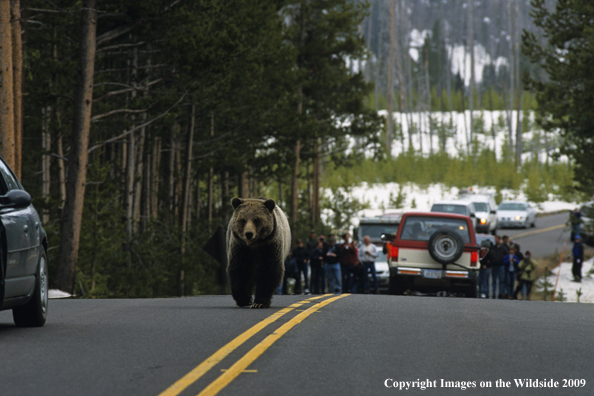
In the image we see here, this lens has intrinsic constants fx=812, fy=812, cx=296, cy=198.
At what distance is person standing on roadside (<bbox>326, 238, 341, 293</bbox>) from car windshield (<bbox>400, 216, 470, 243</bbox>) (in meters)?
5.27

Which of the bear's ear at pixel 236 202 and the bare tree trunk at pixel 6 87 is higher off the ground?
the bare tree trunk at pixel 6 87

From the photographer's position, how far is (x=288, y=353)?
7.23m

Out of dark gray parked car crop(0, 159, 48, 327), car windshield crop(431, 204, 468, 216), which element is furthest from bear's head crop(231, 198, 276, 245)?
car windshield crop(431, 204, 468, 216)

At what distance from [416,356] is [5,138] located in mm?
13130

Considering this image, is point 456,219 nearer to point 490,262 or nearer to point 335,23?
point 490,262

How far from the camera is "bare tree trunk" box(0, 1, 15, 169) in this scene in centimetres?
1747

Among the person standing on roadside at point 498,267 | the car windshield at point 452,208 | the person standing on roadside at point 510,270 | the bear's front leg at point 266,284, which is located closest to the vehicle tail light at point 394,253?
the person standing on roadside at point 498,267

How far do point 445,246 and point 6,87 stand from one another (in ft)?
34.2

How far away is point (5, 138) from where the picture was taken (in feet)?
58.2

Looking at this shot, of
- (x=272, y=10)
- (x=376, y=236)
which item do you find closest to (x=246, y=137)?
(x=272, y=10)

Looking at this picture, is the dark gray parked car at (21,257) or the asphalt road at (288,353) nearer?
the asphalt road at (288,353)

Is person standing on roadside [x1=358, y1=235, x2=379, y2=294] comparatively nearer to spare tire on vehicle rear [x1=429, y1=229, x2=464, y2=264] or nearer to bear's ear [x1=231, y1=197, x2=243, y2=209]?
spare tire on vehicle rear [x1=429, y1=229, x2=464, y2=264]

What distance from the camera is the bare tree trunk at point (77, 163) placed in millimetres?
20172
